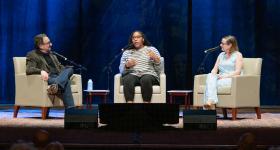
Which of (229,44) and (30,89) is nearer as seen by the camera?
(30,89)

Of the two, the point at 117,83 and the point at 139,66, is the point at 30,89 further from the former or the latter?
the point at 139,66

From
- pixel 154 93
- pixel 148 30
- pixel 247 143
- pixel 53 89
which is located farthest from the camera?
pixel 148 30

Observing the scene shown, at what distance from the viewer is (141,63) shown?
6297mm

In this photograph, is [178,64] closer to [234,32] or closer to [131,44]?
[234,32]

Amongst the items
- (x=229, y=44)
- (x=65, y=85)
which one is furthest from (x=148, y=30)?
(x=65, y=85)

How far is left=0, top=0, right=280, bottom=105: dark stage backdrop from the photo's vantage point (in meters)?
8.09

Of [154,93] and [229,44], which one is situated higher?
[229,44]

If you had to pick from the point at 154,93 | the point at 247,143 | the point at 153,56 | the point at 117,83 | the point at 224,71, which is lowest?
the point at 247,143

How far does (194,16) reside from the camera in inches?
319

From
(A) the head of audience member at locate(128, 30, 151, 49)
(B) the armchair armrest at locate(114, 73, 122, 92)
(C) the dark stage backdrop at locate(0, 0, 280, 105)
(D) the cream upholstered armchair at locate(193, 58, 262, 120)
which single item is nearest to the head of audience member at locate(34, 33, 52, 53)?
(B) the armchair armrest at locate(114, 73, 122, 92)

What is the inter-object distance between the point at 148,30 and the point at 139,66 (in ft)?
6.57

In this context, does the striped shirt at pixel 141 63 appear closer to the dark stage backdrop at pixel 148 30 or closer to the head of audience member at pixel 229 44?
the head of audience member at pixel 229 44

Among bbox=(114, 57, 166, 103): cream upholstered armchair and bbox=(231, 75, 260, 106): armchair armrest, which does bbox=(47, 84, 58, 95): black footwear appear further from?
bbox=(231, 75, 260, 106): armchair armrest

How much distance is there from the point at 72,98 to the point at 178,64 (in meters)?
2.54
